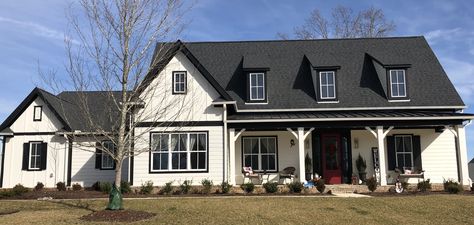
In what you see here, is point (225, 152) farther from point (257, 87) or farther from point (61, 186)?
point (61, 186)

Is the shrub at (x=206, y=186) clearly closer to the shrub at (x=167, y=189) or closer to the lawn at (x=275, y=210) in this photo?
the shrub at (x=167, y=189)

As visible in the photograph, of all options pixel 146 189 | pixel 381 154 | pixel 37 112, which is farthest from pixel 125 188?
pixel 381 154

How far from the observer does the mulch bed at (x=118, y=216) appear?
10992 millimetres

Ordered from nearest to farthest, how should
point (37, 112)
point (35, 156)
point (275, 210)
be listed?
point (275, 210) → point (35, 156) → point (37, 112)

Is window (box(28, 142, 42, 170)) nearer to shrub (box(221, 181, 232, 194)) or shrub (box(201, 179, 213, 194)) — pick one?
shrub (box(201, 179, 213, 194))

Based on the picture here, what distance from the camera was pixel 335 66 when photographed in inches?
814

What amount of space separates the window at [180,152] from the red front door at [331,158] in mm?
5769

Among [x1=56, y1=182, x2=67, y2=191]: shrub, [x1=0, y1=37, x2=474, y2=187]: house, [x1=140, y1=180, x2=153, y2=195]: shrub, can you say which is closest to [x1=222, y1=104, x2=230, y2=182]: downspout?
[x1=0, y1=37, x2=474, y2=187]: house

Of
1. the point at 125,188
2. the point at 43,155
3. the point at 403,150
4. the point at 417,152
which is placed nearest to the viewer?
the point at 125,188

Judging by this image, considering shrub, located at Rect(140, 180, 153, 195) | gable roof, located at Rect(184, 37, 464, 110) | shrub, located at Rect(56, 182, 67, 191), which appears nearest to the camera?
shrub, located at Rect(140, 180, 153, 195)

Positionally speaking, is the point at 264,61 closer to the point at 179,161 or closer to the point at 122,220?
the point at 179,161

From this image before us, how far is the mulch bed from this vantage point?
36.1 feet

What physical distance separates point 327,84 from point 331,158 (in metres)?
3.67

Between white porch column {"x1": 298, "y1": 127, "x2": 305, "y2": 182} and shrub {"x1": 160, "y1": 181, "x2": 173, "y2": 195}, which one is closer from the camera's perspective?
shrub {"x1": 160, "y1": 181, "x2": 173, "y2": 195}
